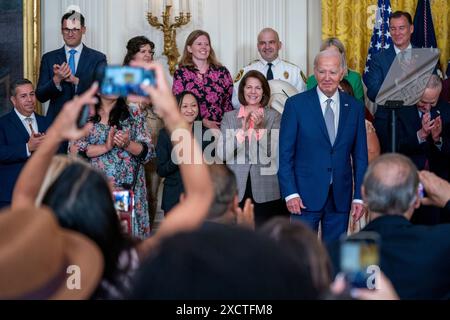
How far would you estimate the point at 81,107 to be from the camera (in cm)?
257

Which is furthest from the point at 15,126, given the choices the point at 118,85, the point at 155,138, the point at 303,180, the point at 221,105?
the point at 118,85

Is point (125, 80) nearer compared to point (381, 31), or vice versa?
point (125, 80)

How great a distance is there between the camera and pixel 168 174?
620cm

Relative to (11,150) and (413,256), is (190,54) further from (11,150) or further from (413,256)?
(413,256)

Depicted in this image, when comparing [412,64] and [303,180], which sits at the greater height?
[412,64]

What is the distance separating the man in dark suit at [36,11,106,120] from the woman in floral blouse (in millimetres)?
661

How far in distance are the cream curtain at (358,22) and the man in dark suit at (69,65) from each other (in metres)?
2.10

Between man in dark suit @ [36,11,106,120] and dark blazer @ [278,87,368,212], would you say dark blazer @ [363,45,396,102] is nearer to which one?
dark blazer @ [278,87,368,212]

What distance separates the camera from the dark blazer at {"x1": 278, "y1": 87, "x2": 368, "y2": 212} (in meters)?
5.59

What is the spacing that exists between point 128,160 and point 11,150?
91 cm

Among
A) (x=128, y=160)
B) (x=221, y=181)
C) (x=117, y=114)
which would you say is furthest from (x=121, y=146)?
(x=221, y=181)

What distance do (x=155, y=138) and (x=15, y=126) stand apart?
3.72ft
